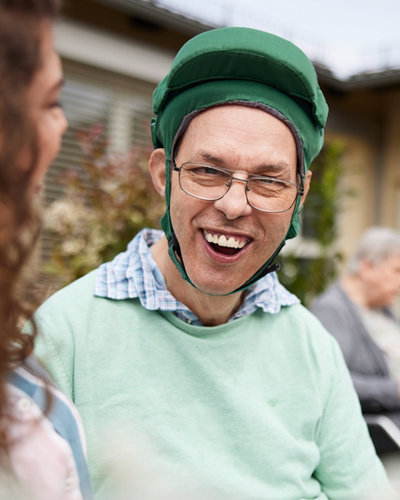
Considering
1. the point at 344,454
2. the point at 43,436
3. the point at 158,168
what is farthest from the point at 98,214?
the point at 43,436

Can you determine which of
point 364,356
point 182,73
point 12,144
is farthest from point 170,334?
point 364,356

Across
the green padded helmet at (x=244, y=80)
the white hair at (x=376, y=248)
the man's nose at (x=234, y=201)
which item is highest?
the green padded helmet at (x=244, y=80)

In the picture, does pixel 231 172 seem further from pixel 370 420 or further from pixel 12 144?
pixel 370 420

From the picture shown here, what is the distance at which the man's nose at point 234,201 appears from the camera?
1192 mm

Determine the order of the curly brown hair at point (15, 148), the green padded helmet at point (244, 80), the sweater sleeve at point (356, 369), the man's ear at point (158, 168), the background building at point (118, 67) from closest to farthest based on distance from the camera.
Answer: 1. the curly brown hair at point (15, 148)
2. the green padded helmet at point (244, 80)
3. the man's ear at point (158, 168)
4. the sweater sleeve at point (356, 369)
5. the background building at point (118, 67)

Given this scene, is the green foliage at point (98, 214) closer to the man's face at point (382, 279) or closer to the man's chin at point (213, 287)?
the man's face at point (382, 279)

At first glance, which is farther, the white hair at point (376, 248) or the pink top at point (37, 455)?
the white hair at point (376, 248)

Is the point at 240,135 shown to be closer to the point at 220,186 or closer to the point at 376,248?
the point at 220,186

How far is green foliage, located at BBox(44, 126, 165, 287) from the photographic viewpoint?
9.36 feet

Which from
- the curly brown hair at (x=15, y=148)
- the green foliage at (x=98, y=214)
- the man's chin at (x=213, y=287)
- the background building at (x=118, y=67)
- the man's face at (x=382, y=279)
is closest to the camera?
the curly brown hair at (x=15, y=148)

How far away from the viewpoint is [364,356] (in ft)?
9.64

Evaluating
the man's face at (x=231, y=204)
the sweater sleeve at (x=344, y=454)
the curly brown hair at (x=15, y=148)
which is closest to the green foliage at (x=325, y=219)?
the sweater sleeve at (x=344, y=454)

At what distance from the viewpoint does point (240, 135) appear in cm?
117

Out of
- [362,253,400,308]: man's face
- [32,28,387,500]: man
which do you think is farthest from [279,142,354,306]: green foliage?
[32,28,387,500]: man
